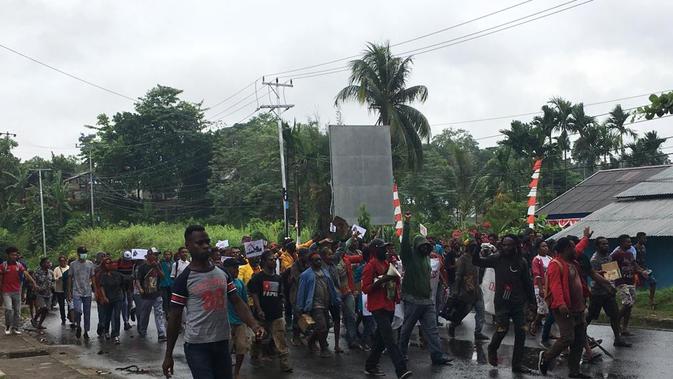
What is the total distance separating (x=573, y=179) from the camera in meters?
59.0

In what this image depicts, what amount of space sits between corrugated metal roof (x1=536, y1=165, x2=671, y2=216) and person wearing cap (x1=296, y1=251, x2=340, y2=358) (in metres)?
22.7

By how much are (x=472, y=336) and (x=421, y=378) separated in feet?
14.7

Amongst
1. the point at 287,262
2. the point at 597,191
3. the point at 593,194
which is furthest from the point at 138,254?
the point at 597,191

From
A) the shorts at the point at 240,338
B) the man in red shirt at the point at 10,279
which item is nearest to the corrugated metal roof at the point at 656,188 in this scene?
the shorts at the point at 240,338

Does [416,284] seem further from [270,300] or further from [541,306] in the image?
[541,306]

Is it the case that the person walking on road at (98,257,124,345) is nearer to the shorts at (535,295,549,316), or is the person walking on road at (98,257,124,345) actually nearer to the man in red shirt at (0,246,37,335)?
the man in red shirt at (0,246,37,335)

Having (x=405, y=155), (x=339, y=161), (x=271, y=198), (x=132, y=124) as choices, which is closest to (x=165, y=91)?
(x=132, y=124)

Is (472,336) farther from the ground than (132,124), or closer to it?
closer to it

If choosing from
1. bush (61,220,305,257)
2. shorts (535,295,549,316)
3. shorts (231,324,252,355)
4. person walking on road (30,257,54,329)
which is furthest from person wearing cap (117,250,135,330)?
bush (61,220,305,257)

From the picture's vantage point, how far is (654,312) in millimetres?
17078

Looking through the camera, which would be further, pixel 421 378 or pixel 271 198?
pixel 271 198

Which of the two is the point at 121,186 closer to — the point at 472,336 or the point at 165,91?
the point at 165,91

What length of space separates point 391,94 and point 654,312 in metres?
28.5

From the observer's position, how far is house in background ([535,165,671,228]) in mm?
33331
